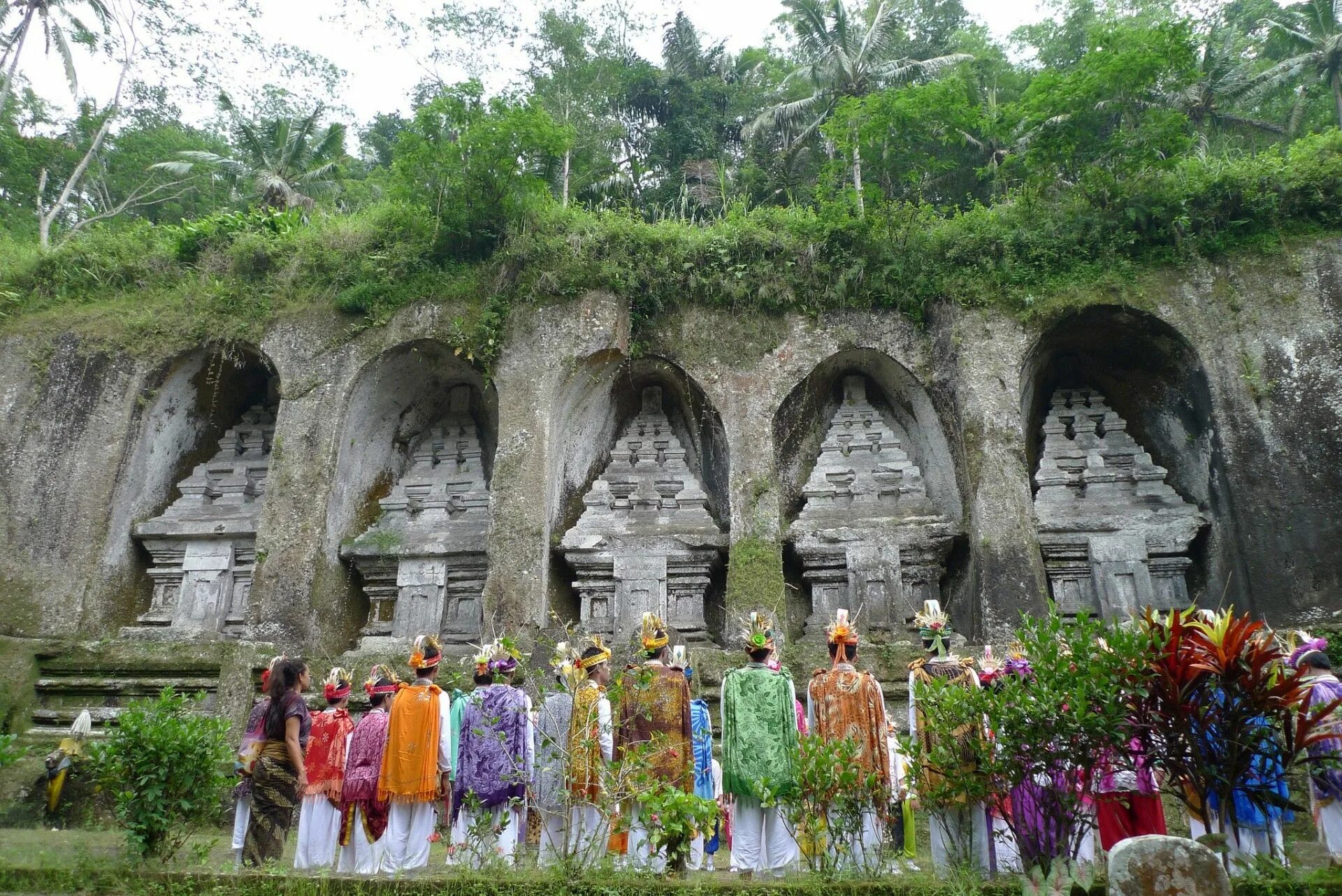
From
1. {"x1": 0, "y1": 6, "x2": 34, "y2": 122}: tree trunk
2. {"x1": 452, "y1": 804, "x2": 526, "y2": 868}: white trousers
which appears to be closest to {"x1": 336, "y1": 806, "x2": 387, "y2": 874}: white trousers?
{"x1": 452, "y1": 804, "x2": 526, "y2": 868}: white trousers

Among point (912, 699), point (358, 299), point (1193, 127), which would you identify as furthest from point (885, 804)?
point (1193, 127)

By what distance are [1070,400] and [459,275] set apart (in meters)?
8.61

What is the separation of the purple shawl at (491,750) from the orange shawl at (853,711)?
81.6 inches

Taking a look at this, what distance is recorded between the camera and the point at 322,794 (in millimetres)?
6730

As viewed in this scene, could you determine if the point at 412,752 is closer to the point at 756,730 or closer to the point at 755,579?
the point at 756,730

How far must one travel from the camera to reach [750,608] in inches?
406

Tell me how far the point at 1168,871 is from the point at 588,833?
3.82m

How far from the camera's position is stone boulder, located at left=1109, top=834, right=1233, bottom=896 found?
11.6 ft

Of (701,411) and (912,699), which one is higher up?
(701,411)

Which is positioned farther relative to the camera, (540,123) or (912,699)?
(540,123)

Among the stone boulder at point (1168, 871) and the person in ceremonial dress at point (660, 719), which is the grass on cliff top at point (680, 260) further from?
the stone boulder at point (1168, 871)

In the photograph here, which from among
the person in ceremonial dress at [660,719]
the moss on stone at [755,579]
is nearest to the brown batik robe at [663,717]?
the person in ceremonial dress at [660,719]

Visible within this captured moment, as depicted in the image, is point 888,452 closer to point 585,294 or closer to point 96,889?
point 585,294

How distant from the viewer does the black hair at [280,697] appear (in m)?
5.90
